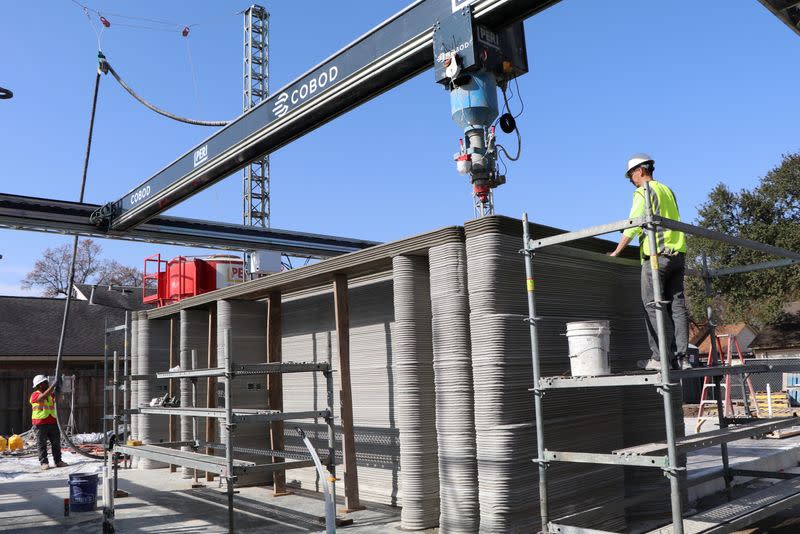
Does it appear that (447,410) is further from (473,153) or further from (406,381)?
(473,153)

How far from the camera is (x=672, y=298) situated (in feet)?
21.2

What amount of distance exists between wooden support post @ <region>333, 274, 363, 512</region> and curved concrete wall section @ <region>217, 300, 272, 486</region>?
2.38m

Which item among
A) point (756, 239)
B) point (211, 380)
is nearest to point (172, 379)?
point (211, 380)

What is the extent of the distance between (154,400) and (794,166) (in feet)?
128

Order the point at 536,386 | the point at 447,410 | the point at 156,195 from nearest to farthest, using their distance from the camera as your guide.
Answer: the point at 536,386 < the point at 447,410 < the point at 156,195

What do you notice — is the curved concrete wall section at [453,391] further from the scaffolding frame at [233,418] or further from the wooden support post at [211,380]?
the wooden support post at [211,380]

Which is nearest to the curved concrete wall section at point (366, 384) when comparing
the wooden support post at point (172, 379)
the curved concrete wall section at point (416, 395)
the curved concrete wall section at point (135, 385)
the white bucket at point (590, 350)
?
the curved concrete wall section at point (416, 395)

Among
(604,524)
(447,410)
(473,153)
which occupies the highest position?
(473,153)

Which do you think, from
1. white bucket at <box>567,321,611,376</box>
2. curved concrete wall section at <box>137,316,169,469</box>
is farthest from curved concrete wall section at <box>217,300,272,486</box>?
white bucket at <box>567,321,611,376</box>

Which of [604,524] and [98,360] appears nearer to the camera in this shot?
[604,524]

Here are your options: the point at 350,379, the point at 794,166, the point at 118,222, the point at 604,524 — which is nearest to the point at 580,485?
the point at 604,524

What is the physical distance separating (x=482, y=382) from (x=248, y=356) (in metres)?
5.31

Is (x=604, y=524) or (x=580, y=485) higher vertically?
(x=580, y=485)

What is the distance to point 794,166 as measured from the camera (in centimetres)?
3934
